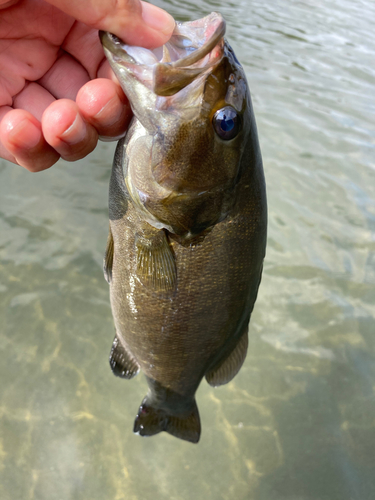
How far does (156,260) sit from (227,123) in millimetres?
652

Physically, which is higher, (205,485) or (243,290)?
(243,290)

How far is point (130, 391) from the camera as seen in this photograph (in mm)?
3504

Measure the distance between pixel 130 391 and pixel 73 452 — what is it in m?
0.65

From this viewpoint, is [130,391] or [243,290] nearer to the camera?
[243,290]

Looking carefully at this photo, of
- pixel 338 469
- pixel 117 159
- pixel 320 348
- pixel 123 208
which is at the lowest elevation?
pixel 338 469

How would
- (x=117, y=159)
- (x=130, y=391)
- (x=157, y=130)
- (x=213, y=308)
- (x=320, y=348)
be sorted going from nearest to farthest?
1. (x=157, y=130)
2. (x=117, y=159)
3. (x=213, y=308)
4. (x=130, y=391)
5. (x=320, y=348)

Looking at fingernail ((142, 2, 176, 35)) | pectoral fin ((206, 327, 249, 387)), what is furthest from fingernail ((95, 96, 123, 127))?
pectoral fin ((206, 327, 249, 387))

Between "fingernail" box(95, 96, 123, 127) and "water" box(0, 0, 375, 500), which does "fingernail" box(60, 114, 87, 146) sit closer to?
"fingernail" box(95, 96, 123, 127)

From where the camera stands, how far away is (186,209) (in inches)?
63.0

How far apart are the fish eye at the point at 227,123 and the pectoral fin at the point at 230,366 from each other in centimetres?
115

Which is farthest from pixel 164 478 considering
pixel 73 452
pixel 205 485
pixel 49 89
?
pixel 49 89

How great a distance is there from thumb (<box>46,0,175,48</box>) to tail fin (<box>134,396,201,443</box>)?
6.83 feet

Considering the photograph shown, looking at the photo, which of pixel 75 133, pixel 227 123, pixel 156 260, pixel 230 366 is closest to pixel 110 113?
pixel 75 133

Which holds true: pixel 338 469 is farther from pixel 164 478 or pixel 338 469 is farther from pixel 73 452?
pixel 73 452
